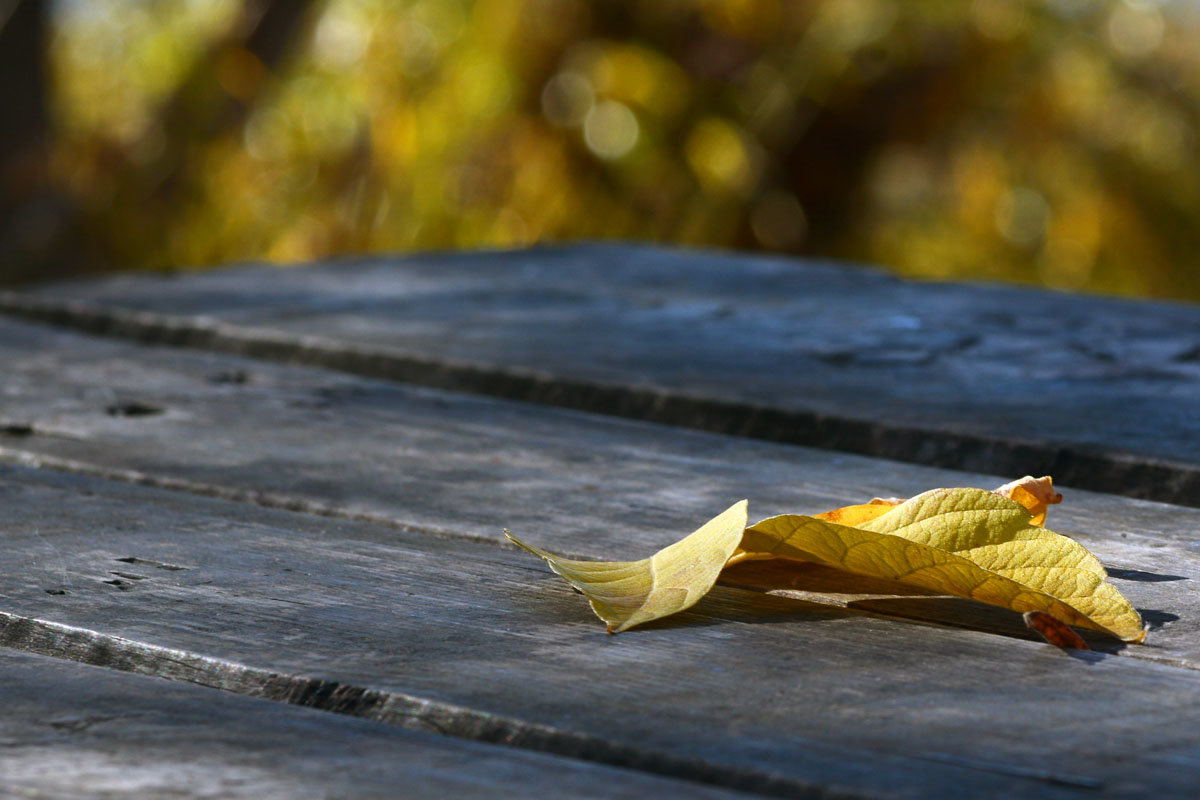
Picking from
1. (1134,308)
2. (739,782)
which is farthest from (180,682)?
(1134,308)

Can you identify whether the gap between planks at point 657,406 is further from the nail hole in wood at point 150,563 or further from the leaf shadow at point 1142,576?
the nail hole in wood at point 150,563

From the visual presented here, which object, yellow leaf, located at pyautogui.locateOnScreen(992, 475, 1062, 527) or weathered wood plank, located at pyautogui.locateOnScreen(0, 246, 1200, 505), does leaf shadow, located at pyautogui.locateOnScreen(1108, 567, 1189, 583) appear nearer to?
yellow leaf, located at pyautogui.locateOnScreen(992, 475, 1062, 527)

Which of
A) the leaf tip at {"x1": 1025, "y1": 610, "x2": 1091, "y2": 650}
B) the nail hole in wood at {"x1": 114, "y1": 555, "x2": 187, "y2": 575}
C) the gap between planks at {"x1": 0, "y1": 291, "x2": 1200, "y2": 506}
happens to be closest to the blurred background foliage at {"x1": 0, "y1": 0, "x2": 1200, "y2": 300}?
the gap between planks at {"x1": 0, "y1": 291, "x2": 1200, "y2": 506}

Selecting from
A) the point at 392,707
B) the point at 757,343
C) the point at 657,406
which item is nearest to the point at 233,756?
the point at 392,707

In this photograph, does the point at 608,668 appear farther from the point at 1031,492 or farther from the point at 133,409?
the point at 133,409

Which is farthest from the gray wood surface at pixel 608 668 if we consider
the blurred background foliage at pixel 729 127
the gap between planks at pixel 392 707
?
the blurred background foliage at pixel 729 127

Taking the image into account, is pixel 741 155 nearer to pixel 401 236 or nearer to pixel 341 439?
pixel 401 236
